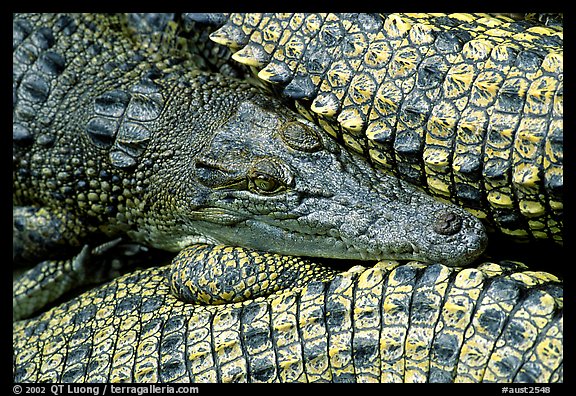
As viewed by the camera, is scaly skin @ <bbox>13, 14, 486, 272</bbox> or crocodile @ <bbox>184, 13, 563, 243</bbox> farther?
scaly skin @ <bbox>13, 14, 486, 272</bbox>

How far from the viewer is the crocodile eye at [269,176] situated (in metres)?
2.53

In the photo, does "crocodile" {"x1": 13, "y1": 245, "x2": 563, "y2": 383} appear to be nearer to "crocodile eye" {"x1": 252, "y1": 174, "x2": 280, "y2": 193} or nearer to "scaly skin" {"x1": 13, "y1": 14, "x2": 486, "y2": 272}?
"scaly skin" {"x1": 13, "y1": 14, "x2": 486, "y2": 272}

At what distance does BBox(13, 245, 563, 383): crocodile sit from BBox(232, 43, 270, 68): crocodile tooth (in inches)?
25.6

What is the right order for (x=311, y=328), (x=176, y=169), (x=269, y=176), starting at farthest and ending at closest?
(x=176, y=169) < (x=269, y=176) < (x=311, y=328)

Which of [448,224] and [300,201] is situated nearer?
[448,224]

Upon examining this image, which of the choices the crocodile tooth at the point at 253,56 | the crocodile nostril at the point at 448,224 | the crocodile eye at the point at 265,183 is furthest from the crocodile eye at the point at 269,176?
the crocodile nostril at the point at 448,224

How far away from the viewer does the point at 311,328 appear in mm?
2289

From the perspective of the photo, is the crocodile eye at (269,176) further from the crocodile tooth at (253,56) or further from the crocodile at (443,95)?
the crocodile tooth at (253,56)

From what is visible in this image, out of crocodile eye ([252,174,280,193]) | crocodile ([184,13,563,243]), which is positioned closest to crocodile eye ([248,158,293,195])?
crocodile eye ([252,174,280,193])

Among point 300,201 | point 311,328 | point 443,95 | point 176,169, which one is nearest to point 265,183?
point 300,201

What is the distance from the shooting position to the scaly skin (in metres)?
2.46

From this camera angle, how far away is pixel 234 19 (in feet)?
8.94

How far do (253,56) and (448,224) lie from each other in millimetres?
894

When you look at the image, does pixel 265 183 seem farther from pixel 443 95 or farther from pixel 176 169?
pixel 443 95
